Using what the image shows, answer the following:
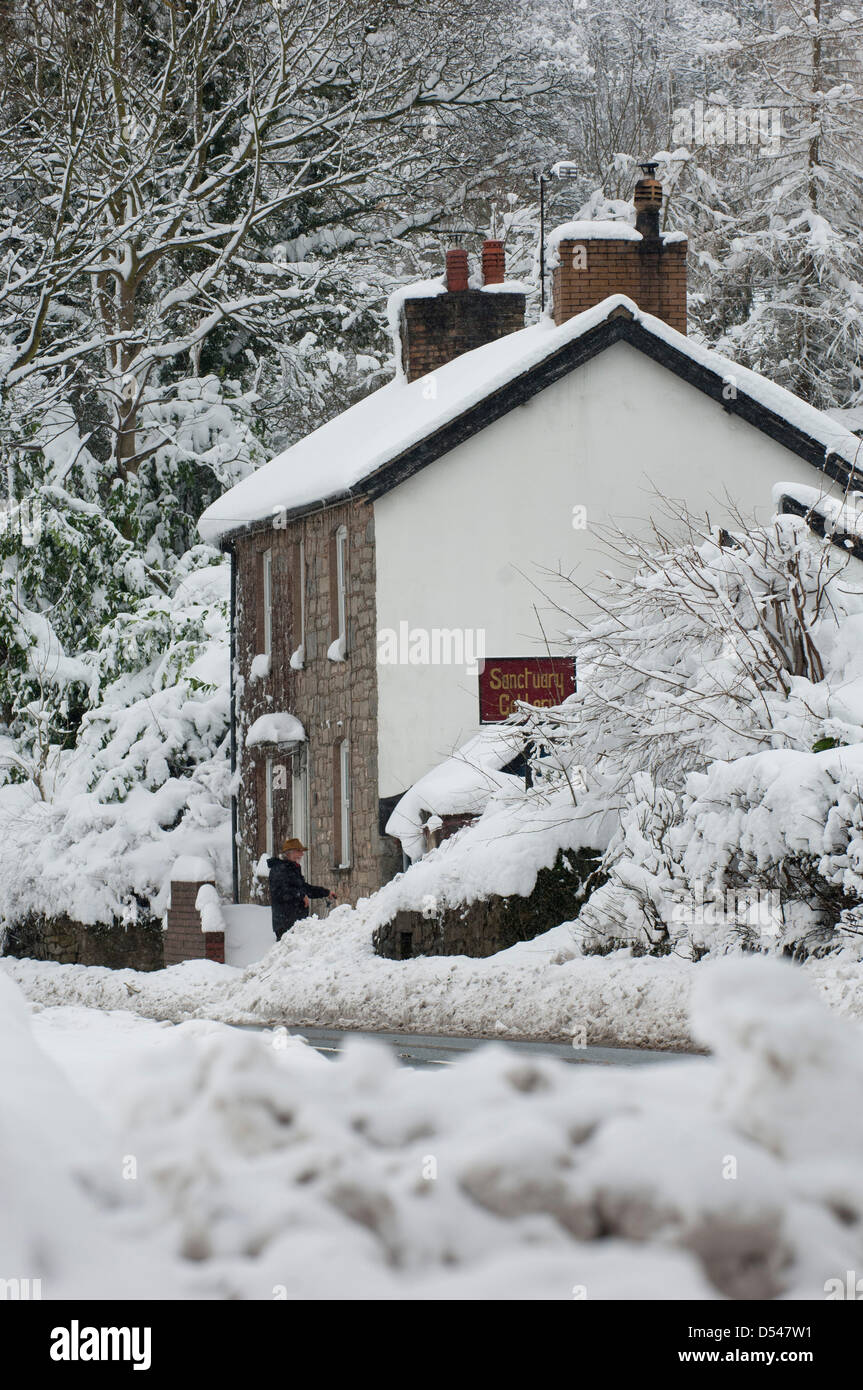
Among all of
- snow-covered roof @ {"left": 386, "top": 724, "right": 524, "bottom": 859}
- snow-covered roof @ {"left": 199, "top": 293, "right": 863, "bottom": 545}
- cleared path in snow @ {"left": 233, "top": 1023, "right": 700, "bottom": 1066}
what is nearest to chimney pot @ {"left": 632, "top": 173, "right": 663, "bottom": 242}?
snow-covered roof @ {"left": 199, "top": 293, "right": 863, "bottom": 545}

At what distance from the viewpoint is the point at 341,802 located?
2580cm

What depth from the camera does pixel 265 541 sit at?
1152 inches

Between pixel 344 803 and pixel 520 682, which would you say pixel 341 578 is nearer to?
pixel 344 803

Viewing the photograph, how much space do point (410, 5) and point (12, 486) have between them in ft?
41.0

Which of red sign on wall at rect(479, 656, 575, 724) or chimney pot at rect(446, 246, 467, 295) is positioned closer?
red sign on wall at rect(479, 656, 575, 724)

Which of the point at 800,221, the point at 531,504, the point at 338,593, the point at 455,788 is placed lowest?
the point at 455,788

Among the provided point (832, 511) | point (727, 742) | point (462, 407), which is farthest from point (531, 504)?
point (727, 742)

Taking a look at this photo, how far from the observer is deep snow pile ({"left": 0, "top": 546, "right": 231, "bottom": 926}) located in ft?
87.3

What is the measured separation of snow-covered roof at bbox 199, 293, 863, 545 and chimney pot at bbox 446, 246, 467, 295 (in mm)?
1066

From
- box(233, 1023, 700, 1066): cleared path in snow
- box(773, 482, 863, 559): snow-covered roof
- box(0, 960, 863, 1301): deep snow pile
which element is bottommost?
box(233, 1023, 700, 1066): cleared path in snow

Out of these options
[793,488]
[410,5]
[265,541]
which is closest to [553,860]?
[793,488]

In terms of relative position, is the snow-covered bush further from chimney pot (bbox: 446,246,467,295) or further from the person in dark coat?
chimney pot (bbox: 446,246,467,295)

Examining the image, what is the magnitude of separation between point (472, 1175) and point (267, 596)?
2634cm

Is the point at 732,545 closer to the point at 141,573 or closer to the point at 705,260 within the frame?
the point at 141,573
